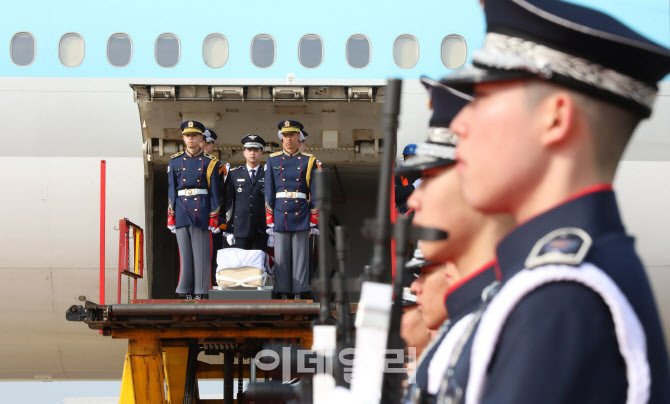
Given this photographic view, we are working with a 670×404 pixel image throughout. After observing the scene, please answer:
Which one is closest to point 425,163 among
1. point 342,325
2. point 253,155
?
point 342,325

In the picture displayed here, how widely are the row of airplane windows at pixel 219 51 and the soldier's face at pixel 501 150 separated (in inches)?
286

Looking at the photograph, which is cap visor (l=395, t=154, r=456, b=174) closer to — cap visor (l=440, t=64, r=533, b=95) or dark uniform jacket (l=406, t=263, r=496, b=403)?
dark uniform jacket (l=406, t=263, r=496, b=403)

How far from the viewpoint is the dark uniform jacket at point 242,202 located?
7.64m

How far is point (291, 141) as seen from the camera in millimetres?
7203

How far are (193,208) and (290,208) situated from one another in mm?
763

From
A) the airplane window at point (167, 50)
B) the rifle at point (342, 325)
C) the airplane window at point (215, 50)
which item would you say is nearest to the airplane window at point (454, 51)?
the airplane window at point (215, 50)

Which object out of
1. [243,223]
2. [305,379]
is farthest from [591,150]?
[243,223]

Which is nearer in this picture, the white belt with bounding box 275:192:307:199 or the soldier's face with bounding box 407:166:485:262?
the soldier's face with bounding box 407:166:485:262

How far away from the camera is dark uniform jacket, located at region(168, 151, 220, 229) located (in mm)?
7211

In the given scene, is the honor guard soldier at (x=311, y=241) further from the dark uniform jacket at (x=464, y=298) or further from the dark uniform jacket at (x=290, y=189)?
the dark uniform jacket at (x=464, y=298)

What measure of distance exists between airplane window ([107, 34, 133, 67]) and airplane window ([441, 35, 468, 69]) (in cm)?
293

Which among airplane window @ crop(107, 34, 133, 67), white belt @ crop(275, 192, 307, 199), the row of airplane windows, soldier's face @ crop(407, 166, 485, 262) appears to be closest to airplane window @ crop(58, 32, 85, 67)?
the row of airplane windows

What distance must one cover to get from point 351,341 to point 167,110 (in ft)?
20.9

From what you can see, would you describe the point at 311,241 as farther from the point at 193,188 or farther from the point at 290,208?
the point at 193,188
